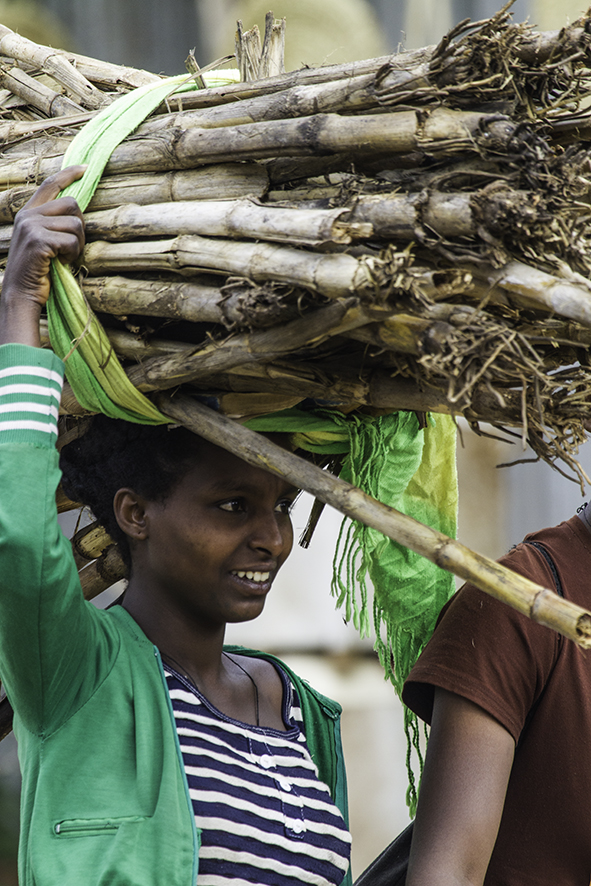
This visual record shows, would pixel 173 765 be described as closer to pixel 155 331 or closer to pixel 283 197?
pixel 155 331

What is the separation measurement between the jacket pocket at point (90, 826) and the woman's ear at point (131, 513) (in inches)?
18.1

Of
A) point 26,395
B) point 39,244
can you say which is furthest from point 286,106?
point 26,395

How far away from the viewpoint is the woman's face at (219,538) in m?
1.53

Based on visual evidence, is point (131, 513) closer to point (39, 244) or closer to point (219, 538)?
point (219, 538)

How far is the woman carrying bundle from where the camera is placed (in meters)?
1.28

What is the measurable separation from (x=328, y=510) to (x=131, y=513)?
1.95 meters

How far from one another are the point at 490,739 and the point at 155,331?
786 mm

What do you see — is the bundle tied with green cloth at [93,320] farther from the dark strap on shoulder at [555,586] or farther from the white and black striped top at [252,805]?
the dark strap on shoulder at [555,586]

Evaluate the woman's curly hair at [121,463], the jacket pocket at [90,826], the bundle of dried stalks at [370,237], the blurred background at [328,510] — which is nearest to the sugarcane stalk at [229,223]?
the bundle of dried stalks at [370,237]

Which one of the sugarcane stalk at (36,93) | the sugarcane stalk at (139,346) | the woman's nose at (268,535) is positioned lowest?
the woman's nose at (268,535)

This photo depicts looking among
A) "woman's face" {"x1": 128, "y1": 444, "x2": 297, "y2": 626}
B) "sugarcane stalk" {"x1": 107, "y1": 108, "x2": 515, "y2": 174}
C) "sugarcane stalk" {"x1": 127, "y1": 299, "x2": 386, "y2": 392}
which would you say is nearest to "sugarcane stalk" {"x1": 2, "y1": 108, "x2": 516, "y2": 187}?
"sugarcane stalk" {"x1": 107, "y1": 108, "x2": 515, "y2": 174}

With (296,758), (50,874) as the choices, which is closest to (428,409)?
(296,758)

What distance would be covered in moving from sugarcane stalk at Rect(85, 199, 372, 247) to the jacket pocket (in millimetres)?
789

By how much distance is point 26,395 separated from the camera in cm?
128
